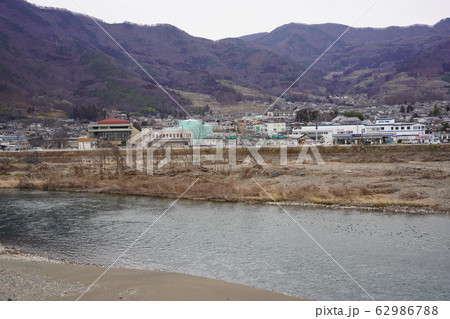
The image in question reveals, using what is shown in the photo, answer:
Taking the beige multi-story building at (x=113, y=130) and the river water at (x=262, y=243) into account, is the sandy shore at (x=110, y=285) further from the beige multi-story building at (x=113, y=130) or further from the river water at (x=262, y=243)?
the beige multi-story building at (x=113, y=130)

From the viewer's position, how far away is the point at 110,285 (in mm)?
9008

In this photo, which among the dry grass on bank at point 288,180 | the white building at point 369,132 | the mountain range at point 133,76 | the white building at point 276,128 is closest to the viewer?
the dry grass on bank at point 288,180

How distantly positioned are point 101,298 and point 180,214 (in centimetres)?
927

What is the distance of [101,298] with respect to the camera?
8180mm

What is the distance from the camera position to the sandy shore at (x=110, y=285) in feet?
27.3

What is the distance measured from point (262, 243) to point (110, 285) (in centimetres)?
533

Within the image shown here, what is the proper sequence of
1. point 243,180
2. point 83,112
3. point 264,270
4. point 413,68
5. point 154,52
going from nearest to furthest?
point 264,270
point 243,180
point 83,112
point 413,68
point 154,52

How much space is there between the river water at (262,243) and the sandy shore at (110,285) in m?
0.67

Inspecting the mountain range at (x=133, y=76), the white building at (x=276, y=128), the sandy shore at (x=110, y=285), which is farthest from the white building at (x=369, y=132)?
the mountain range at (x=133, y=76)

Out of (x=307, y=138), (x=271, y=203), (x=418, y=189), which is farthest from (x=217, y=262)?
(x=307, y=138)

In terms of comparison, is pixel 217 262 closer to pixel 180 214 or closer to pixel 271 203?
pixel 180 214

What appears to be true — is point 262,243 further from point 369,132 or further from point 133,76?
point 133,76

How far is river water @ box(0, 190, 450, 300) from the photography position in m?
9.54

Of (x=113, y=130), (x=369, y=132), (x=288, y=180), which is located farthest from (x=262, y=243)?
(x=113, y=130)
